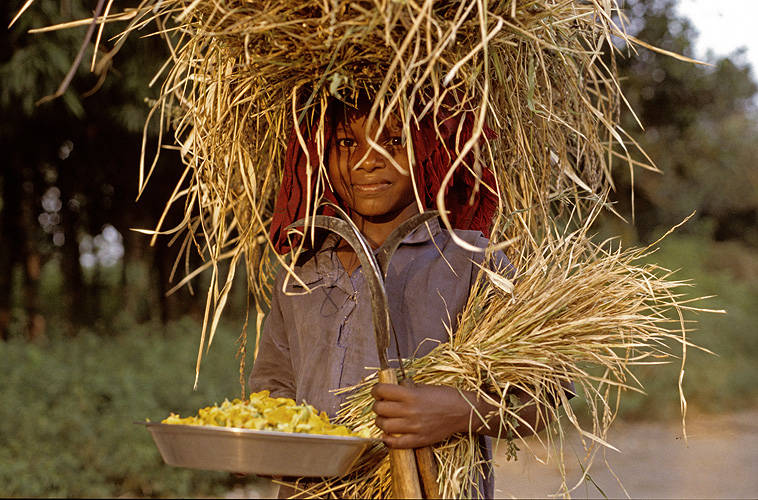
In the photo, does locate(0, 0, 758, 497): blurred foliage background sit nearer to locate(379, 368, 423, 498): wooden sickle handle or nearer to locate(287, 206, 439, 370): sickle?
locate(287, 206, 439, 370): sickle

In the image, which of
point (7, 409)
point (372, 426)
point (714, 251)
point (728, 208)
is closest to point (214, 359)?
point (7, 409)

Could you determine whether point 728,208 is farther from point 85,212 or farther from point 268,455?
point 268,455

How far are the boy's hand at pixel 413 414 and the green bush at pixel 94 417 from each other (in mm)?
3774

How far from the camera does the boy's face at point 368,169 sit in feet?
5.57

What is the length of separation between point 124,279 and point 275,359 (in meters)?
9.57

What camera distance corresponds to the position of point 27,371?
18.1ft

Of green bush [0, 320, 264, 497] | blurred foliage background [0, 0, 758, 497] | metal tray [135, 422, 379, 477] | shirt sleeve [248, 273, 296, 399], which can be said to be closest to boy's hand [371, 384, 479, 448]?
metal tray [135, 422, 379, 477]

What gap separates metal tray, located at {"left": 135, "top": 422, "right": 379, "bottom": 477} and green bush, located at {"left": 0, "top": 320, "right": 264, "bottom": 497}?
3.77 m

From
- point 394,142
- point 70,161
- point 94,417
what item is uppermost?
point 394,142

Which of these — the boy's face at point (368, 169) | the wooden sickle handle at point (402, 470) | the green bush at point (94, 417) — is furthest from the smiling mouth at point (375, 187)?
the green bush at point (94, 417)

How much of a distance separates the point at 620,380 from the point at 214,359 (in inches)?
221

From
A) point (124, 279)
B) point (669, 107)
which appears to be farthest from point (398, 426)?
point (124, 279)

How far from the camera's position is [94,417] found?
5.12 m

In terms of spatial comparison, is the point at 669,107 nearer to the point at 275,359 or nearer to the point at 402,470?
the point at 275,359
